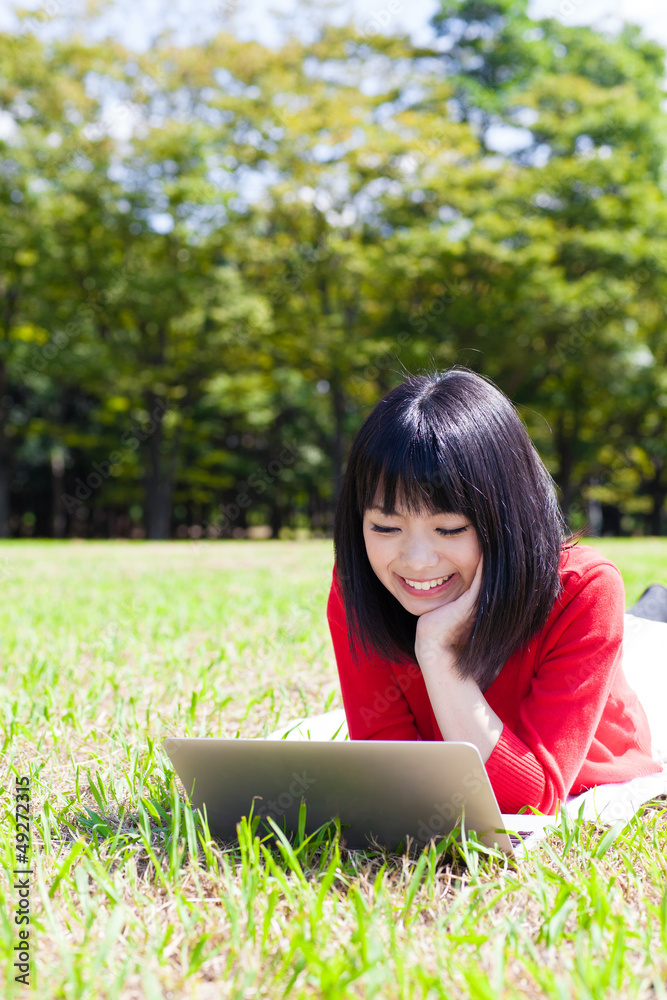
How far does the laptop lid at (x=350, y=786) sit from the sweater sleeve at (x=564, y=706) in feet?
0.46

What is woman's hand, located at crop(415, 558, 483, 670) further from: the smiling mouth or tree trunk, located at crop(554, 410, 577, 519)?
tree trunk, located at crop(554, 410, 577, 519)

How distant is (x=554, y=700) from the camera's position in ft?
6.19

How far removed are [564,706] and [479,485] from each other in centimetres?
58

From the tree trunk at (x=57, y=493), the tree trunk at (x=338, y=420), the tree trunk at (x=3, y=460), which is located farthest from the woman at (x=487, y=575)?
the tree trunk at (x=57, y=493)

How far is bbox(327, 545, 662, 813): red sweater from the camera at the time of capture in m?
1.88

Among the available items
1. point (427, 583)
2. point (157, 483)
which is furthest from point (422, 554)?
point (157, 483)

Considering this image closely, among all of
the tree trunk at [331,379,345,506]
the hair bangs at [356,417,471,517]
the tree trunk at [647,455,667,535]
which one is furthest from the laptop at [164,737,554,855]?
the tree trunk at [647,455,667,535]

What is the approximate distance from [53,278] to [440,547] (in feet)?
64.2

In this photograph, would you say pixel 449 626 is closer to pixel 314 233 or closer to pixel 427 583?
pixel 427 583

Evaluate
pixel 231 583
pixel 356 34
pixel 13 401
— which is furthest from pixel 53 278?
pixel 231 583

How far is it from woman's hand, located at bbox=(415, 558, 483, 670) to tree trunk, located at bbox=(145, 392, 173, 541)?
1952 cm

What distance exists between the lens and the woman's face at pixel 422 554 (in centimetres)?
182

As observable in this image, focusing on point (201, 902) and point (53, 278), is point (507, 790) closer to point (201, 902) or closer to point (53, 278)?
point (201, 902)

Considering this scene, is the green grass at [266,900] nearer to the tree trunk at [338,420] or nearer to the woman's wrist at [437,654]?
the woman's wrist at [437,654]
